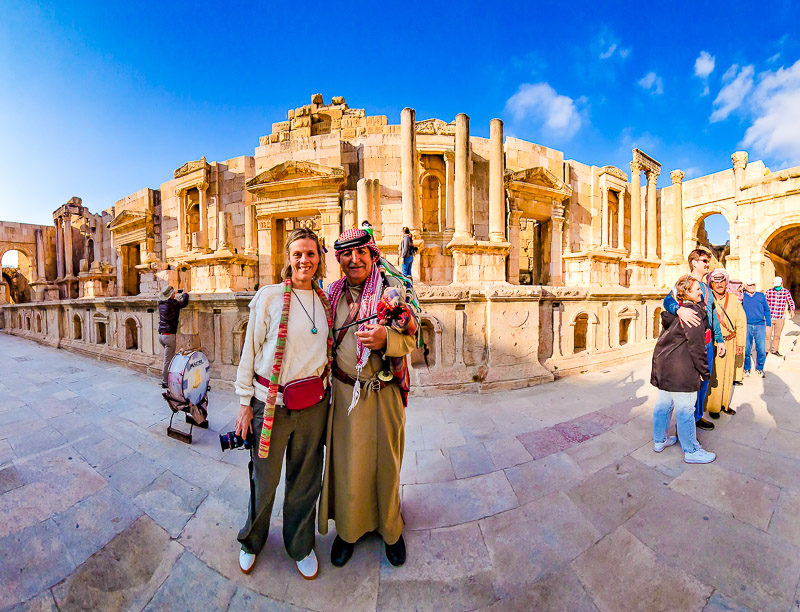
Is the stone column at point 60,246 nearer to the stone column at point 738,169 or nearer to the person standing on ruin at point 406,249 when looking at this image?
the person standing on ruin at point 406,249

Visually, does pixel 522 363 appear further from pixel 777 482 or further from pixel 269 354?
pixel 269 354

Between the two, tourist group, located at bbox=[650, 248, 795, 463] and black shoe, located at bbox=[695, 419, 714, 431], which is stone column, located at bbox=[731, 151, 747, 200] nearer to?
tourist group, located at bbox=[650, 248, 795, 463]

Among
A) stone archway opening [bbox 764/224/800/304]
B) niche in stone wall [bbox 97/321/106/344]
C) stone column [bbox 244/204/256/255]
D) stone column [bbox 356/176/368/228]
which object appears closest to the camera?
stone column [bbox 356/176/368/228]

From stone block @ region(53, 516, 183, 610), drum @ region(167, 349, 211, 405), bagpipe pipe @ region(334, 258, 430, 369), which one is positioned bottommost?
stone block @ region(53, 516, 183, 610)

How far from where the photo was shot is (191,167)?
1021cm

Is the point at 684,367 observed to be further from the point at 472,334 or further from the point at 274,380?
the point at 274,380

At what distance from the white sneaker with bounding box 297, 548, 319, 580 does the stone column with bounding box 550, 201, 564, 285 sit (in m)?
10.0

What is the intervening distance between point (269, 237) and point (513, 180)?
738cm

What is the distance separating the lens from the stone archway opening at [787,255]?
578 inches

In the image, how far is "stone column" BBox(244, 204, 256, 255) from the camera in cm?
935

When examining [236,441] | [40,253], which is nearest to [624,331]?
[236,441]

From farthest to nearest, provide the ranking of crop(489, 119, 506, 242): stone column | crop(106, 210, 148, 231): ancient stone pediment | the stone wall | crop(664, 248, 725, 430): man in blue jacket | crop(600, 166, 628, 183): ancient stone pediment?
crop(106, 210, 148, 231): ancient stone pediment, crop(600, 166, 628, 183): ancient stone pediment, crop(489, 119, 506, 242): stone column, the stone wall, crop(664, 248, 725, 430): man in blue jacket

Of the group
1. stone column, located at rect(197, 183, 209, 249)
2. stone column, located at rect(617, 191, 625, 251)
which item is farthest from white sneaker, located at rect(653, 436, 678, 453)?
stone column, located at rect(197, 183, 209, 249)

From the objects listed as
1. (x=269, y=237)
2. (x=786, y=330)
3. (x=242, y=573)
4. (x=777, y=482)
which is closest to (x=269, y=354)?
(x=242, y=573)
